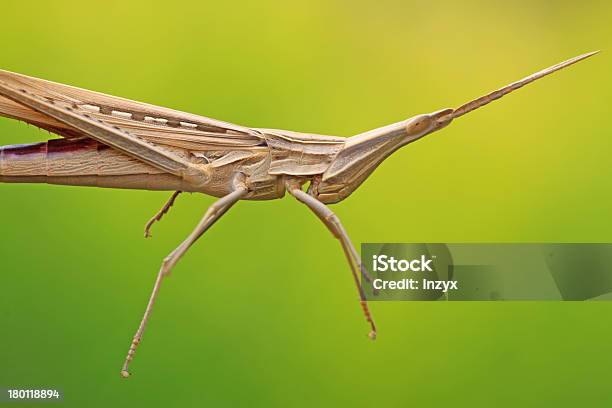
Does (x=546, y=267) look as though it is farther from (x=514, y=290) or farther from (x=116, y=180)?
(x=116, y=180)

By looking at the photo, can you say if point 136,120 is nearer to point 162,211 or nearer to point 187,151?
point 187,151

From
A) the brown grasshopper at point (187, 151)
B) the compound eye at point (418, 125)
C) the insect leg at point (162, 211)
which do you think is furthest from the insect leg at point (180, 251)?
the compound eye at point (418, 125)

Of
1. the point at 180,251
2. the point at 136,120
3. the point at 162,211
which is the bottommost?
the point at 180,251

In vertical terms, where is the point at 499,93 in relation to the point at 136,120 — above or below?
below

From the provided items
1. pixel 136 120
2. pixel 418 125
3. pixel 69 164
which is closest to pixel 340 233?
pixel 418 125

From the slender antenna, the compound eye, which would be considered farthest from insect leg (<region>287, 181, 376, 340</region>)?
the slender antenna

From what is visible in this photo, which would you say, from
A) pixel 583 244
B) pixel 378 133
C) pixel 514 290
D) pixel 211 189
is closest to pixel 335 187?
pixel 378 133

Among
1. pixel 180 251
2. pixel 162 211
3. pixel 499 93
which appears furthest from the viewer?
pixel 162 211
